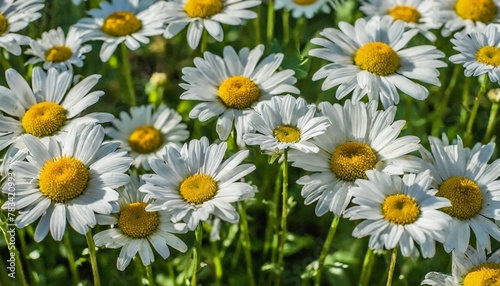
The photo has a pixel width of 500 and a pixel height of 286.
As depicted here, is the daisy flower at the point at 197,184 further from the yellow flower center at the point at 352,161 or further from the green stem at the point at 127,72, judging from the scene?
the green stem at the point at 127,72

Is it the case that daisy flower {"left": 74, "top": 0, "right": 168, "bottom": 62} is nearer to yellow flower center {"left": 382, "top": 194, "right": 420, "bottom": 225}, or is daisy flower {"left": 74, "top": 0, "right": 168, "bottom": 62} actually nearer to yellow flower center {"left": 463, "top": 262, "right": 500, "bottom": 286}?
yellow flower center {"left": 382, "top": 194, "right": 420, "bottom": 225}

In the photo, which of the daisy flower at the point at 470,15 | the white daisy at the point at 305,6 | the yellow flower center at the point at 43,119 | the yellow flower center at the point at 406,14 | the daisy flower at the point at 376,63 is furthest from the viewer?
the white daisy at the point at 305,6

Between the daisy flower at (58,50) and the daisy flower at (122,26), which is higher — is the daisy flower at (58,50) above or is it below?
below

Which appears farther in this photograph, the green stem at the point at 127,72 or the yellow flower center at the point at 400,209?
the green stem at the point at 127,72

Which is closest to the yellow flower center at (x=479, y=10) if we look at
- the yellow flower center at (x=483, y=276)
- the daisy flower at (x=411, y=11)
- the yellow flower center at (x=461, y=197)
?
the daisy flower at (x=411, y=11)

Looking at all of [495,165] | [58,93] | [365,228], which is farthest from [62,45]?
[495,165]

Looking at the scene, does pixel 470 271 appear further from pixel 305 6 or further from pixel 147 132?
pixel 305 6

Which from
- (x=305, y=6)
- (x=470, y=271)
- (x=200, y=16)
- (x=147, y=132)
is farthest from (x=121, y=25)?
(x=470, y=271)

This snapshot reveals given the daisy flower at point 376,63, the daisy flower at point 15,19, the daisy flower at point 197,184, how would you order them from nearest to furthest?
the daisy flower at point 197,184
the daisy flower at point 376,63
the daisy flower at point 15,19
